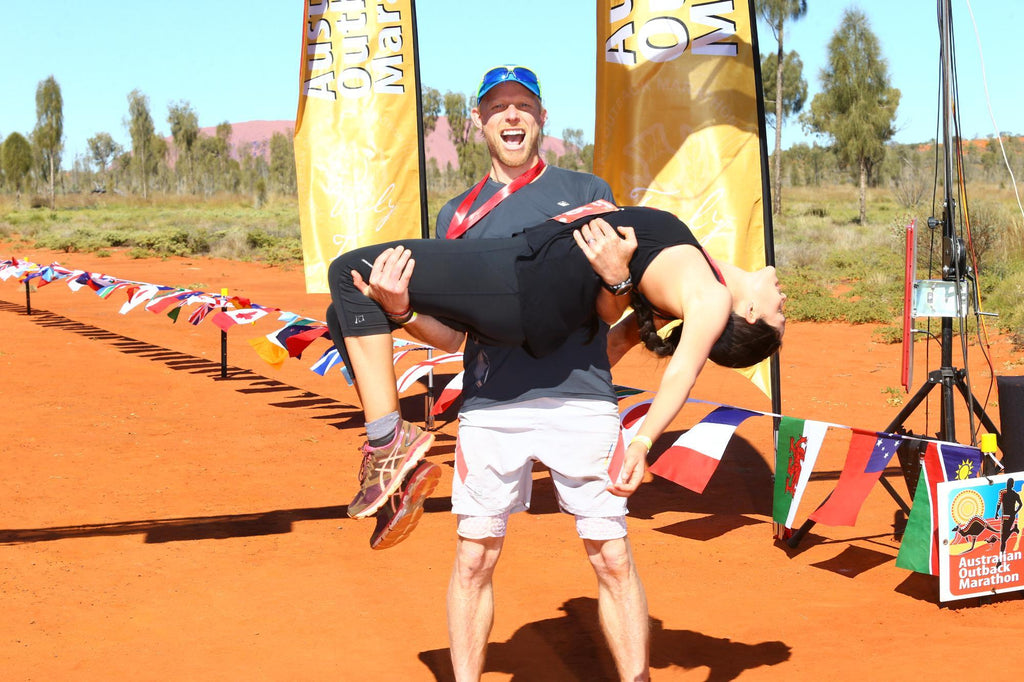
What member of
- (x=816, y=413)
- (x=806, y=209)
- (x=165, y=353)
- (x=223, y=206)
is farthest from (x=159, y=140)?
(x=816, y=413)

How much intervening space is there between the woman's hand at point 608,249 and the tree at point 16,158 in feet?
254

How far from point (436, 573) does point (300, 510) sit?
1593mm

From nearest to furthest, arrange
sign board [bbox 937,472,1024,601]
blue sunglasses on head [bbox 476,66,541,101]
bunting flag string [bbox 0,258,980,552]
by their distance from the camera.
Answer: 1. blue sunglasses on head [bbox 476,66,541,101]
2. sign board [bbox 937,472,1024,601]
3. bunting flag string [bbox 0,258,980,552]

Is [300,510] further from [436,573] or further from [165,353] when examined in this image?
[165,353]

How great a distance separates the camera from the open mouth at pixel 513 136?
351 cm

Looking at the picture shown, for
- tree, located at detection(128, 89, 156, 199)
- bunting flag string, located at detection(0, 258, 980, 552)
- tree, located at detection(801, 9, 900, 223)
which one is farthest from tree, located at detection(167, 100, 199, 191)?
bunting flag string, located at detection(0, 258, 980, 552)

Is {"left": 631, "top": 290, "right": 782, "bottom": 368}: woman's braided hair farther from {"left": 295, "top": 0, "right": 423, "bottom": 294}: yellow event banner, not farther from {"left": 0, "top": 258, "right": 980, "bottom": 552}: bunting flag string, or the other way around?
{"left": 295, "top": 0, "right": 423, "bottom": 294}: yellow event banner

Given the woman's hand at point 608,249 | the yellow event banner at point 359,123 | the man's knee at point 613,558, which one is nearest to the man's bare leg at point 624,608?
the man's knee at point 613,558

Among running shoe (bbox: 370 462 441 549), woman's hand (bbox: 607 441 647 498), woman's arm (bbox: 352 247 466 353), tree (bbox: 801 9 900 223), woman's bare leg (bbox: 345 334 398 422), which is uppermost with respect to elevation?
tree (bbox: 801 9 900 223)

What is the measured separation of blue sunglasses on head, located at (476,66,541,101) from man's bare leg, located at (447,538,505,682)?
1.57m

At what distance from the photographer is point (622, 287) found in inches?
116

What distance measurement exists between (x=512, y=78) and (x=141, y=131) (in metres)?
88.0

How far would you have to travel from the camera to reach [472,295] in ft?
9.87

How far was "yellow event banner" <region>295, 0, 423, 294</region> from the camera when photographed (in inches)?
348
